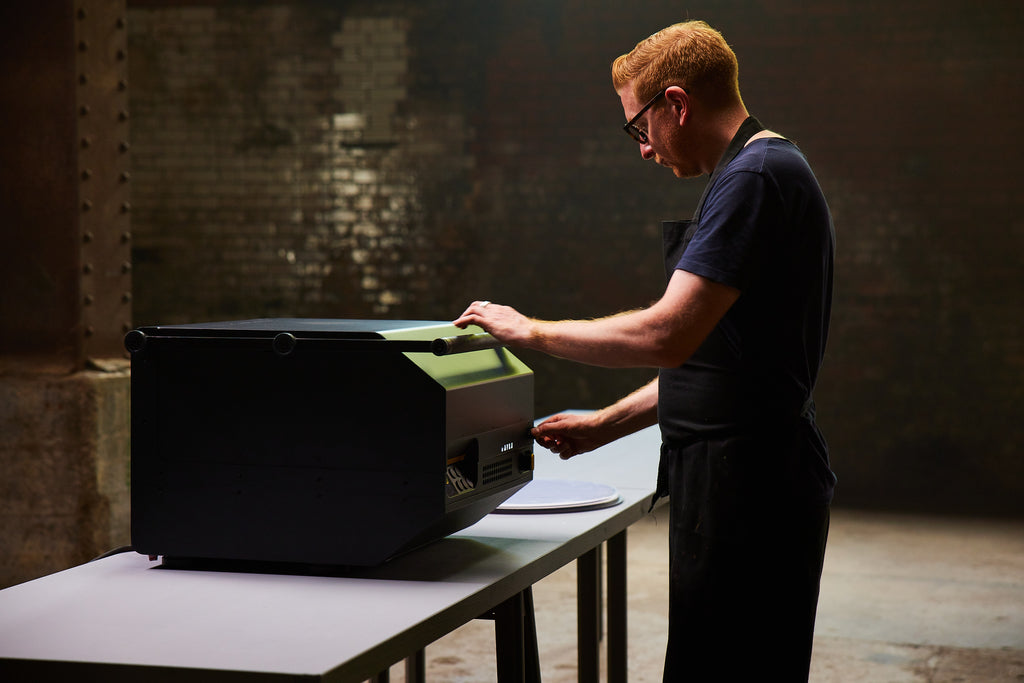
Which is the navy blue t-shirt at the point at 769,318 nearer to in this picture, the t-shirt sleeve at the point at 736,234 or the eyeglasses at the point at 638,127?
the t-shirt sleeve at the point at 736,234

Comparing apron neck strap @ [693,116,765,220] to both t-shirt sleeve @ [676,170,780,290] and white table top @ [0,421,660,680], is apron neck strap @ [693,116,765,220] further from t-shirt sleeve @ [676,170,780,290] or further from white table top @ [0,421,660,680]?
white table top @ [0,421,660,680]

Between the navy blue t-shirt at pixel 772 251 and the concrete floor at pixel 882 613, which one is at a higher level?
the navy blue t-shirt at pixel 772 251

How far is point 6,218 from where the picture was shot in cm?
436

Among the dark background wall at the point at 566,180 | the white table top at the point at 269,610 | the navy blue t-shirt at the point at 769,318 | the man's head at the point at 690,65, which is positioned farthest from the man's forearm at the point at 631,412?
the dark background wall at the point at 566,180

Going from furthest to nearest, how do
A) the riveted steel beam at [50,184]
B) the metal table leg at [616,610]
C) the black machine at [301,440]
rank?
the riveted steel beam at [50,184] < the metal table leg at [616,610] < the black machine at [301,440]

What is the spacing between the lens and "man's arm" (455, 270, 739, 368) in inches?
66.8

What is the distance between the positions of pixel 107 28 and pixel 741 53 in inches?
163

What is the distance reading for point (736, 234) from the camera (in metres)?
1.71

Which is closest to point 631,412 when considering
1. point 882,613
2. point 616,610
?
point 616,610

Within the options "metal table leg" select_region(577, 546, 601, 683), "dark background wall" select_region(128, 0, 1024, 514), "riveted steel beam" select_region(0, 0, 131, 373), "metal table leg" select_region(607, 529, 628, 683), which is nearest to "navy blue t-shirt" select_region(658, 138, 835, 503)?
"metal table leg" select_region(577, 546, 601, 683)

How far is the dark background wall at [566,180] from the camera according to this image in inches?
271

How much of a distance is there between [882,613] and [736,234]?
11.4ft

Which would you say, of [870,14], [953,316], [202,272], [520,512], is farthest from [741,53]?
[520,512]

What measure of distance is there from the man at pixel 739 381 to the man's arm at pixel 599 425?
0.31 meters
